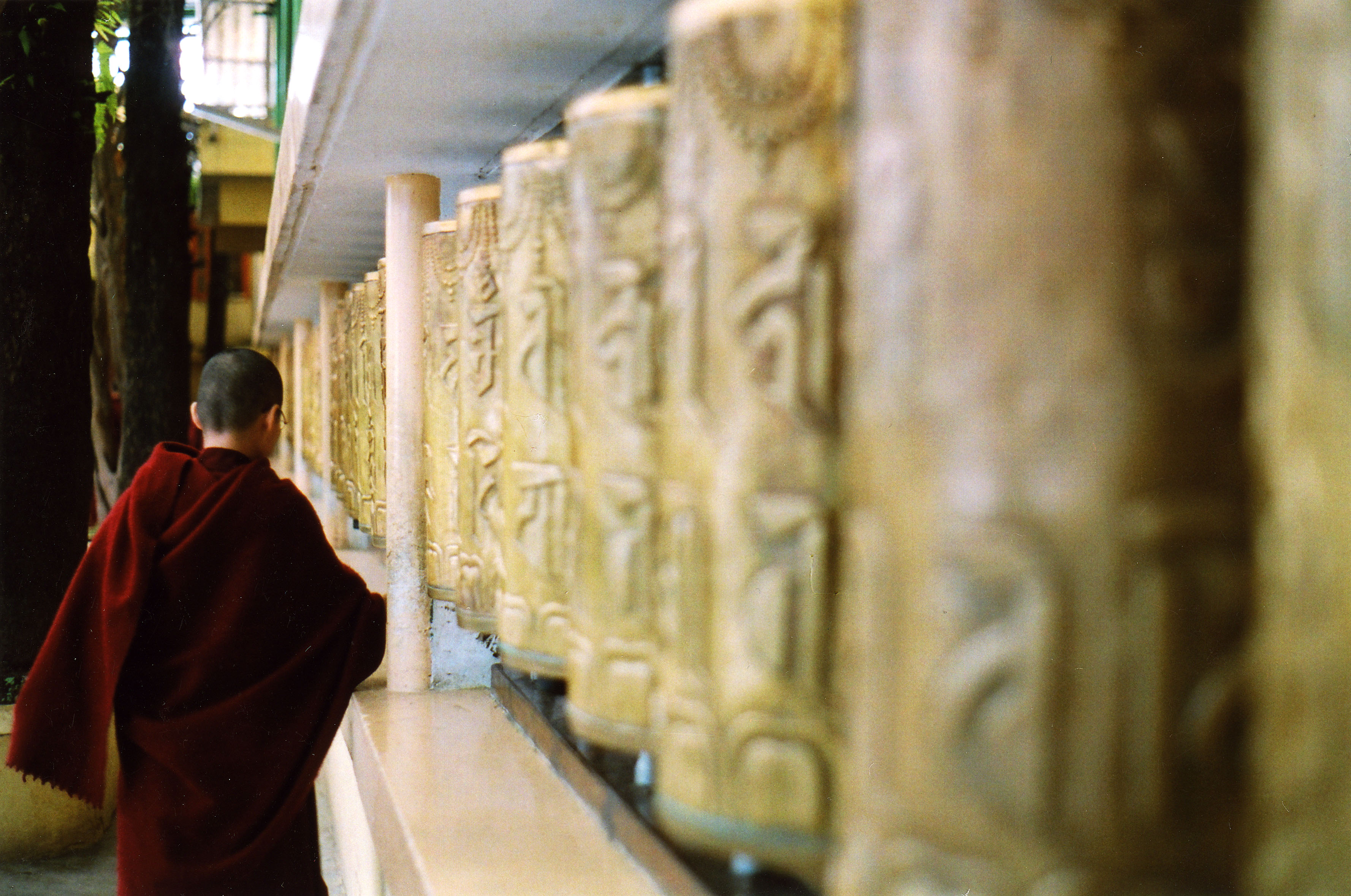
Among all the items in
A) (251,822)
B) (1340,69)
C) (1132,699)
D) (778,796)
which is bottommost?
(251,822)

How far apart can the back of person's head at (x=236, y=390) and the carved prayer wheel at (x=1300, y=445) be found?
1.74m

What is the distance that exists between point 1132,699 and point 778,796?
24 centimetres

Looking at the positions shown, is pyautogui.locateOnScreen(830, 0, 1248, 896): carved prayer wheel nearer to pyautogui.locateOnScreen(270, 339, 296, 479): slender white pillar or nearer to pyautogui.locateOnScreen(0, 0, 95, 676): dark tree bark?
pyautogui.locateOnScreen(0, 0, 95, 676): dark tree bark

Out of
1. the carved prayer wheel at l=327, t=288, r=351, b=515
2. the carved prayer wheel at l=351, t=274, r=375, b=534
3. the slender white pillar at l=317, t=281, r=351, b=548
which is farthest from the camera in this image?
the slender white pillar at l=317, t=281, r=351, b=548

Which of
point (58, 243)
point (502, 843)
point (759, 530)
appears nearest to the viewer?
point (759, 530)

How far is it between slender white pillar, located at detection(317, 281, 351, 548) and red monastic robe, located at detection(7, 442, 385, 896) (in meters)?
1.77

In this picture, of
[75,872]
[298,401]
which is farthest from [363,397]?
[298,401]

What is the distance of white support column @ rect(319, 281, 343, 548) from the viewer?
392 centimetres

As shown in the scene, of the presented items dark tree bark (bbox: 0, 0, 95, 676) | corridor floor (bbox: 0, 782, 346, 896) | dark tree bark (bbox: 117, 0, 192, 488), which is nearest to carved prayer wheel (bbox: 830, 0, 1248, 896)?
corridor floor (bbox: 0, 782, 346, 896)

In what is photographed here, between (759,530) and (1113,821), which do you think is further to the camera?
(759,530)

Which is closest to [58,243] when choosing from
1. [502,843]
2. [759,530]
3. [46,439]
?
[46,439]

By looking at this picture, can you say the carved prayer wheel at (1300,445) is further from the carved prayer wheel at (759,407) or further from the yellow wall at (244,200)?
the yellow wall at (244,200)

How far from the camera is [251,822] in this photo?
77.8 inches

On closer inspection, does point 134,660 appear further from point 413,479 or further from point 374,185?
point 374,185
